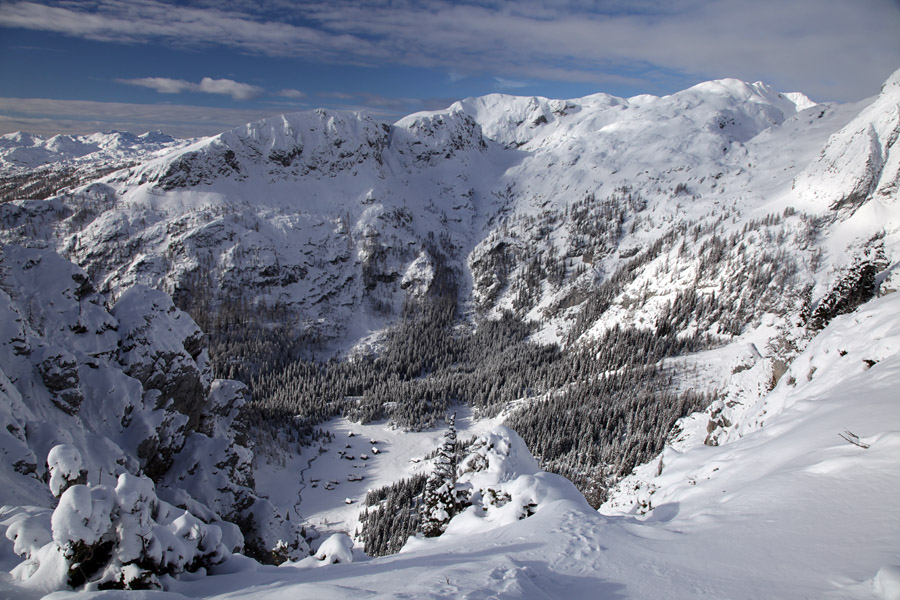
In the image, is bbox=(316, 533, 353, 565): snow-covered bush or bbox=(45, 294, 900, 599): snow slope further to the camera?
bbox=(316, 533, 353, 565): snow-covered bush

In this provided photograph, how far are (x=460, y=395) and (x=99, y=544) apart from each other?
398 feet

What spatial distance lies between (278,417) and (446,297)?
317ft

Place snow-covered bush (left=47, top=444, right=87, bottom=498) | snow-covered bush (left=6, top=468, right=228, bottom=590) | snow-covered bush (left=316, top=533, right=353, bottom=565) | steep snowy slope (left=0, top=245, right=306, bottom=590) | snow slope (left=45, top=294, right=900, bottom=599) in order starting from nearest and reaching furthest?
snow slope (left=45, top=294, right=900, bottom=599), snow-covered bush (left=6, top=468, right=228, bottom=590), snow-covered bush (left=47, top=444, right=87, bottom=498), snow-covered bush (left=316, top=533, right=353, bottom=565), steep snowy slope (left=0, top=245, right=306, bottom=590)

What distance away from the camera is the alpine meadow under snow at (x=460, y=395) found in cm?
1116

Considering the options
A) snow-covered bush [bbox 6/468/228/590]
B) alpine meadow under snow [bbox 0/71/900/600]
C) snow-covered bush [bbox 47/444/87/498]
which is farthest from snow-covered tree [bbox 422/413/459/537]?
snow-covered bush [bbox 47/444/87/498]

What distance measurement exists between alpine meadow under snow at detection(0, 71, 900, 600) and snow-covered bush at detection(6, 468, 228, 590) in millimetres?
67

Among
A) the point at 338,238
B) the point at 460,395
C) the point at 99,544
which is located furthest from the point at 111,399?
the point at 338,238

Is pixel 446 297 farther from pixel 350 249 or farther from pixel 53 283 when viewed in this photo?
pixel 53 283

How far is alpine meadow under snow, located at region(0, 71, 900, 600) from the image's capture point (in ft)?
36.6

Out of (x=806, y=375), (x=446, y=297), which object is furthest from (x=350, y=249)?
(x=806, y=375)

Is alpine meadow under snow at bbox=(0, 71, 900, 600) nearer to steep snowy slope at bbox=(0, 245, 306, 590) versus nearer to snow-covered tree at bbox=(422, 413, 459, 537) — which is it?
snow-covered tree at bbox=(422, 413, 459, 537)

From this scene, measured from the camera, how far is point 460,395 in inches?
5103

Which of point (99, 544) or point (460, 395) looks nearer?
point (99, 544)

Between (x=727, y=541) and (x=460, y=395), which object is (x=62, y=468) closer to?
(x=727, y=541)
